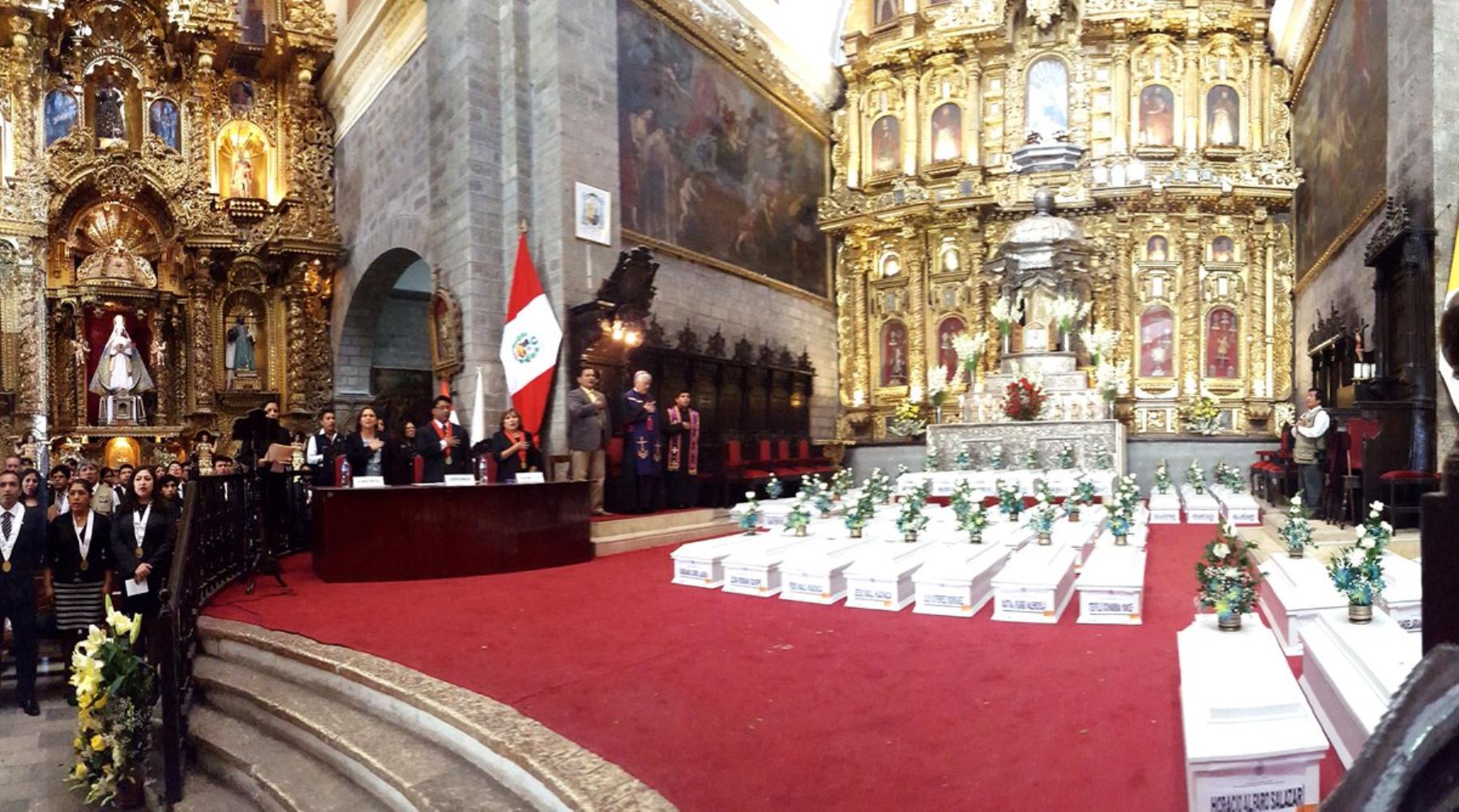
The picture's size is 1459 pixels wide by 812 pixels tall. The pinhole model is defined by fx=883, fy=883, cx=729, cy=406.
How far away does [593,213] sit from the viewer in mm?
11422

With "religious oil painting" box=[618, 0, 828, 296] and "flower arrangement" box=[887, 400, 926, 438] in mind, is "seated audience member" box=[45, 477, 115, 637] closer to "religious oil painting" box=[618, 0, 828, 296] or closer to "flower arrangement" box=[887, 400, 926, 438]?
"religious oil painting" box=[618, 0, 828, 296]

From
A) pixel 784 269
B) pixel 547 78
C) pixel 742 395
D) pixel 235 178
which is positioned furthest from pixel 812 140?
pixel 235 178

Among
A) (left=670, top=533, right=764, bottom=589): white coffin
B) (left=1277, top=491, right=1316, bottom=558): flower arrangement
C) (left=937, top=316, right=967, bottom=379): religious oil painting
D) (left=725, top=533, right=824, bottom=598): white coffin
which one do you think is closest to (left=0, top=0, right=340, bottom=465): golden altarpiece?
(left=670, top=533, right=764, bottom=589): white coffin

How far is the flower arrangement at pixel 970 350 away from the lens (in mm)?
16078

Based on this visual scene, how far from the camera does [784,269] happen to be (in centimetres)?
1744

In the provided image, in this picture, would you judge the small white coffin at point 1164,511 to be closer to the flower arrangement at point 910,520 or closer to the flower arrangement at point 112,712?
the flower arrangement at point 910,520

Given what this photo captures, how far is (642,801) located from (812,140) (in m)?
17.6

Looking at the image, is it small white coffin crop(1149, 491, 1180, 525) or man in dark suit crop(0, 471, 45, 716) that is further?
small white coffin crop(1149, 491, 1180, 525)

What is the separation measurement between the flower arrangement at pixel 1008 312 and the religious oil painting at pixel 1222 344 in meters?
3.86

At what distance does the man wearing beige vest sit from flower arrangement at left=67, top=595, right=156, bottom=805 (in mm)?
10293

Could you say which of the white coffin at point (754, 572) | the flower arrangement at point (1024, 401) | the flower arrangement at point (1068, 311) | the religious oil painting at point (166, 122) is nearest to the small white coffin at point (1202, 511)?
Answer: the flower arrangement at point (1024, 401)

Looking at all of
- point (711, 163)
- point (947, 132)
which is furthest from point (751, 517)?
point (947, 132)

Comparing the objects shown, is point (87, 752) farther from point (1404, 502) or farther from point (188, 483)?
point (1404, 502)

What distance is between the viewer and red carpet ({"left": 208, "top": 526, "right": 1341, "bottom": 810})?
278 cm
